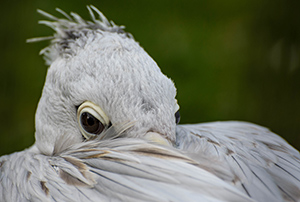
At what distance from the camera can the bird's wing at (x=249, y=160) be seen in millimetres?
1010

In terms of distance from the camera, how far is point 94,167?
3.47 ft

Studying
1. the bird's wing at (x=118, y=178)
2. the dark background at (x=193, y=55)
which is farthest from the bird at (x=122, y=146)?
the dark background at (x=193, y=55)

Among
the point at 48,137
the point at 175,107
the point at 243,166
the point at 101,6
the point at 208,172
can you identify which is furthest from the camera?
the point at 101,6

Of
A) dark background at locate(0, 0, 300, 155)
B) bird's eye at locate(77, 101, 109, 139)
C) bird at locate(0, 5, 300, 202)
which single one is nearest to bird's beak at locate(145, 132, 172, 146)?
bird at locate(0, 5, 300, 202)

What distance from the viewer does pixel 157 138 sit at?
116 centimetres

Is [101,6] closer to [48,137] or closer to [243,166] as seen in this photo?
[48,137]

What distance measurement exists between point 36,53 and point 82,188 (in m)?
2.30

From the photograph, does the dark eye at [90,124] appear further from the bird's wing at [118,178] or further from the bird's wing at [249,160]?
the bird's wing at [249,160]

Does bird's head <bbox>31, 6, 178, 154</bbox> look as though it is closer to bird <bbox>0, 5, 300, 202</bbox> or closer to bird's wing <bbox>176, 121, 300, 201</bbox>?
bird <bbox>0, 5, 300, 202</bbox>

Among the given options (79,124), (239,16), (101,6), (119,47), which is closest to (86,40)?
(119,47)

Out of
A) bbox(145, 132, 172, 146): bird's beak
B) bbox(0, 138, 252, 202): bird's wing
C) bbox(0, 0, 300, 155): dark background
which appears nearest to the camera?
bbox(0, 138, 252, 202): bird's wing

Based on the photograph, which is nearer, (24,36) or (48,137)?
(48,137)

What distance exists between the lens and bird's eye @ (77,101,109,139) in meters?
1.27

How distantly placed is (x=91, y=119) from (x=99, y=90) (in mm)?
102
